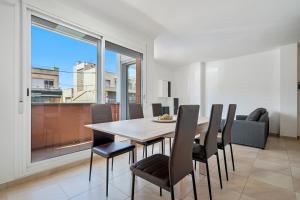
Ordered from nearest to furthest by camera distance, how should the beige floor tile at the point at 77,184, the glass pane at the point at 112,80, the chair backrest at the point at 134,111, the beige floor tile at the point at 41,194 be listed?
the beige floor tile at the point at 41,194
the beige floor tile at the point at 77,184
the chair backrest at the point at 134,111
the glass pane at the point at 112,80

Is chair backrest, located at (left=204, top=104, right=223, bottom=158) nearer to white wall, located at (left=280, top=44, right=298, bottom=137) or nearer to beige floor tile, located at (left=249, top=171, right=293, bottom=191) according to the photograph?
beige floor tile, located at (left=249, top=171, right=293, bottom=191)

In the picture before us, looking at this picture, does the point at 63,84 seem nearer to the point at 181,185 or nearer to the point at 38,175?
the point at 38,175

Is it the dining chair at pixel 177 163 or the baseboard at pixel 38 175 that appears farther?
the baseboard at pixel 38 175

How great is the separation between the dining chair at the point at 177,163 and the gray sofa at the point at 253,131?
2658mm

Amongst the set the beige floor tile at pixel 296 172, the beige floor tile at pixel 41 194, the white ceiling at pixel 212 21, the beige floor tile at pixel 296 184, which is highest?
the white ceiling at pixel 212 21

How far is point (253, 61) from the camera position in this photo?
4777 millimetres

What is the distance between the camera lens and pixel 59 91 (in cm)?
246

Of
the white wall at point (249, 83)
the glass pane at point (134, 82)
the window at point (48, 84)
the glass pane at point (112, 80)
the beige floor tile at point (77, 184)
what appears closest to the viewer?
the beige floor tile at point (77, 184)

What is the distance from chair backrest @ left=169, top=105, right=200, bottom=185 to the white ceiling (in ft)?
6.28

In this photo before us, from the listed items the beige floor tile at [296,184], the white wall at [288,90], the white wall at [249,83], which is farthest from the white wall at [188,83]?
the beige floor tile at [296,184]

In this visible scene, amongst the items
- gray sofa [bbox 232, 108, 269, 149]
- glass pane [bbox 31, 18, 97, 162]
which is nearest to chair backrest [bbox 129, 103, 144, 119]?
glass pane [bbox 31, 18, 97, 162]

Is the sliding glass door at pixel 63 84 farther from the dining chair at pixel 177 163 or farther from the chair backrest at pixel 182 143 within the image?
the chair backrest at pixel 182 143

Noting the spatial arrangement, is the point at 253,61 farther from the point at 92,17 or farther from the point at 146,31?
the point at 92,17

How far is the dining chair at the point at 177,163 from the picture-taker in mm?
1127
